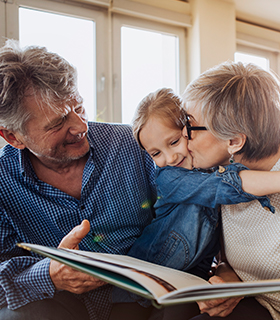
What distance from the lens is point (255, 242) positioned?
93 cm

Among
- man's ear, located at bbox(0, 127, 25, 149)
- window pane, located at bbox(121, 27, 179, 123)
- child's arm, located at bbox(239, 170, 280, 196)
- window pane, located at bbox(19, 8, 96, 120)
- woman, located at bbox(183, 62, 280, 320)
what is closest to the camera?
child's arm, located at bbox(239, 170, 280, 196)

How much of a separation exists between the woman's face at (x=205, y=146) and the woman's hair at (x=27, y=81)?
19.4 inches

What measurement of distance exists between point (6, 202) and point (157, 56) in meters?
3.07

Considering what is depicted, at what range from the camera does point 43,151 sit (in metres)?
1.18

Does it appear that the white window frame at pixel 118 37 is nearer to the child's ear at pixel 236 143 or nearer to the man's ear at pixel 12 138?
the man's ear at pixel 12 138

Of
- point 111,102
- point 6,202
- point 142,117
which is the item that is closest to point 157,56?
point 111,102

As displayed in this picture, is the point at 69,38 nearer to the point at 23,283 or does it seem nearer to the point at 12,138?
the point at 12,138

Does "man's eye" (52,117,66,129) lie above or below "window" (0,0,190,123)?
below

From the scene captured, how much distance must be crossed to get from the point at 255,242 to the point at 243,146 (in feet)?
0.99

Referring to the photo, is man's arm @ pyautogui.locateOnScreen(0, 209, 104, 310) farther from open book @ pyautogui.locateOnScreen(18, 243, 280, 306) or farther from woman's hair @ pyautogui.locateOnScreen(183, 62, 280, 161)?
woman's hair @ pyautogui.locateOnScreen(183, 62, 280, 161)

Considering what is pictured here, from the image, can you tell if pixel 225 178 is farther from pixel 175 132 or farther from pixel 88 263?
pixel 88 263

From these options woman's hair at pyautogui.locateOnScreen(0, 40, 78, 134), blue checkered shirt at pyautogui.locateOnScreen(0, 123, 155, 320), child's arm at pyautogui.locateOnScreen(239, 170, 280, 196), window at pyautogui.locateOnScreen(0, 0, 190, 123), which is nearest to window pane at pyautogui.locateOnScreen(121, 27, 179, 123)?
window at pyautogui.locateOnScreen(0, 0, 190, 123)

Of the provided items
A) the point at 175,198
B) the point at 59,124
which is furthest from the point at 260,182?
the point at 59,124

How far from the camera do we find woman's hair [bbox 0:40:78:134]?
1.07m
